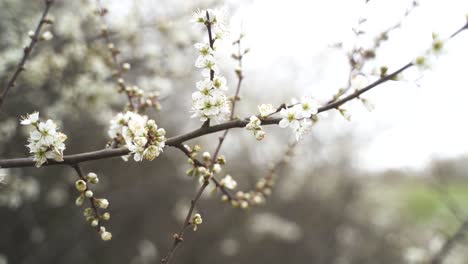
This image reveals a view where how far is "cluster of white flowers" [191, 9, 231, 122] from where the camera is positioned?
1.63 metres

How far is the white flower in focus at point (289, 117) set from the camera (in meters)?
1.64

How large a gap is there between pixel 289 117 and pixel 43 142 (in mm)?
1035

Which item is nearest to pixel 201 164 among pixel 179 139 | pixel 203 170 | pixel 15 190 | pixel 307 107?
pixel 203 170

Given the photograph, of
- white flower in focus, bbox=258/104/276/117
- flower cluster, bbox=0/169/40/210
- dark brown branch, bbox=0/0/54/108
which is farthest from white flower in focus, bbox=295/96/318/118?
flower cluster, bbox=0/169/40/210

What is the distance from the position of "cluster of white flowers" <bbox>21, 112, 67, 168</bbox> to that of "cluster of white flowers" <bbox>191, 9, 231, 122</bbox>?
591mm

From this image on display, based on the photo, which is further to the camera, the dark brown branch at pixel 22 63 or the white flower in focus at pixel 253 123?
the dark brown branch at pixel 22 63

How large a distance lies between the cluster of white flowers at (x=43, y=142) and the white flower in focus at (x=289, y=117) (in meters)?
0.94

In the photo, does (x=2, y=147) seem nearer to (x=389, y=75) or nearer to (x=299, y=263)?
(x=389, y=75)

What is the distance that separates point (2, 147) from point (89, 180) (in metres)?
2.27

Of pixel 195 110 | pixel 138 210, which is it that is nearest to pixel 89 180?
pixel 195 110

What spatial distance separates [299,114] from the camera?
64.7 inches

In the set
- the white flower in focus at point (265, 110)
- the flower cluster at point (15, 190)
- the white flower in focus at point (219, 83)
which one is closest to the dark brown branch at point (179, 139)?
the white flower in focus at point (265, 110)

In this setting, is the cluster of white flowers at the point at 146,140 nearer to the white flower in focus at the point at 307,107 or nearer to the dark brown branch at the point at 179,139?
the dark brown branch at the point at 179,139

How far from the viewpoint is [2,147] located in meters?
3.44
